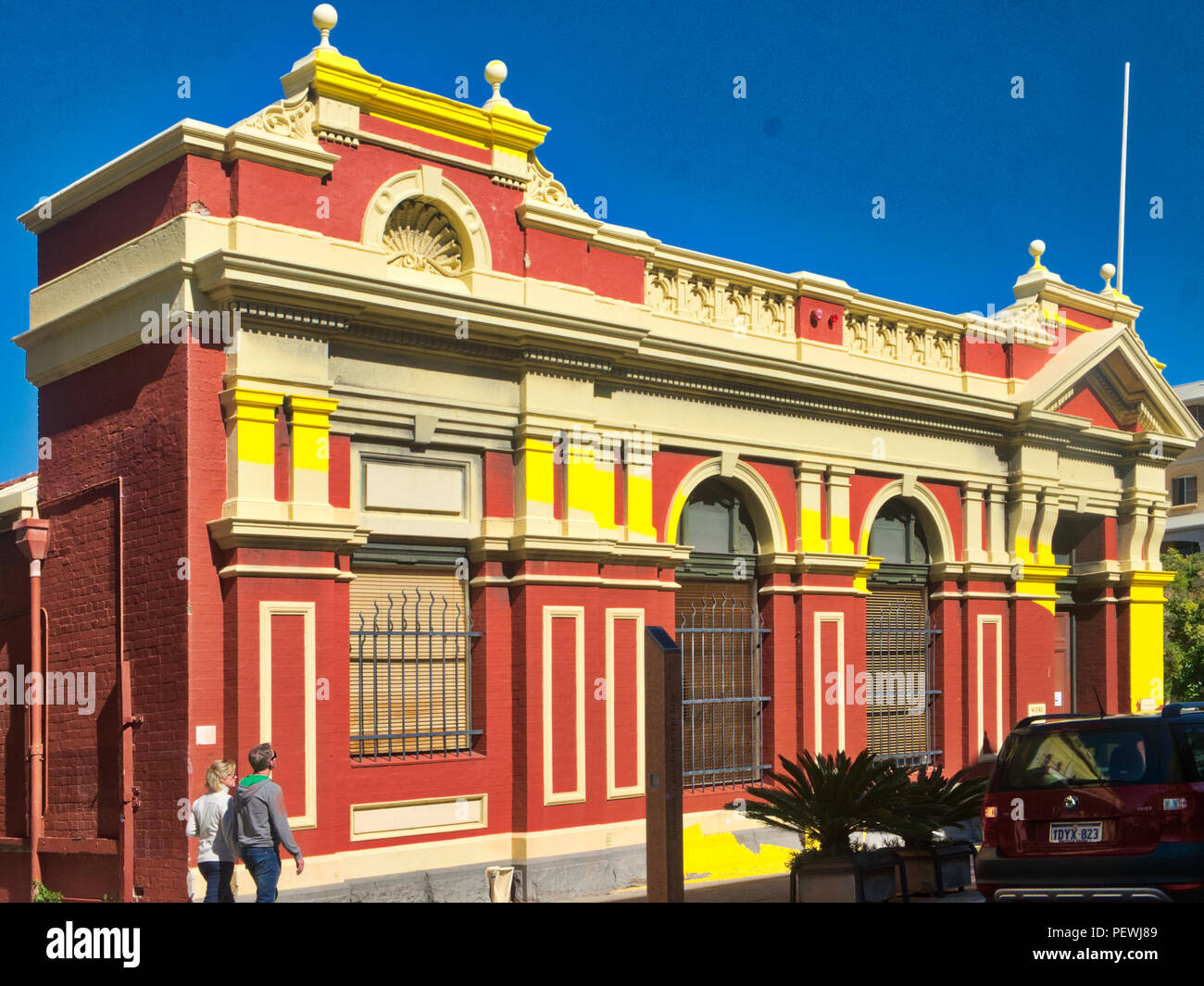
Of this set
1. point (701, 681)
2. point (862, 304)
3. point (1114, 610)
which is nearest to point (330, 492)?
point (701, 681)

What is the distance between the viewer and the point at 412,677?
47.4ft

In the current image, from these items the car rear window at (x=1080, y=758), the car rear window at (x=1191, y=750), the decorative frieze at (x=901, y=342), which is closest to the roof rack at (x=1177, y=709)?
the car rear window at (x=1191, y=750)

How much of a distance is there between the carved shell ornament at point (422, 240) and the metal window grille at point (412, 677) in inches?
136

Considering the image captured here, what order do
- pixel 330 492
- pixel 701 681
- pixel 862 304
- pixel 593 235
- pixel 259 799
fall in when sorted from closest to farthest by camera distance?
pixel 259 799 → pixel 330 492 → pixel 593 235 → pixel 701 681 → pixel 862 304

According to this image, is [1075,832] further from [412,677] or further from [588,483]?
[588,483]

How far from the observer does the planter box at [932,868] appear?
500 inches

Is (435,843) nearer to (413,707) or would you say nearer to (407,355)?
(413,707)

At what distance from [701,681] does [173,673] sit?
23.4ft

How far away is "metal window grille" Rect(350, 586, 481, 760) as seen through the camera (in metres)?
14.0

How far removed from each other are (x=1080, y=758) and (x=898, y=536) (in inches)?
400

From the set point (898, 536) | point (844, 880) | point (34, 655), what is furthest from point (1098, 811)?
point (898, 536)

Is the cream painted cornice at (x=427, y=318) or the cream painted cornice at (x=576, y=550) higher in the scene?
the cream painted cornice at (x=427, y=318)

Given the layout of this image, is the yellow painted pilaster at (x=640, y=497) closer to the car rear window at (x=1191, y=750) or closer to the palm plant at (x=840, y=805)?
the palm plant at (x=840, y=805)

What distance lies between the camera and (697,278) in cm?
1766
